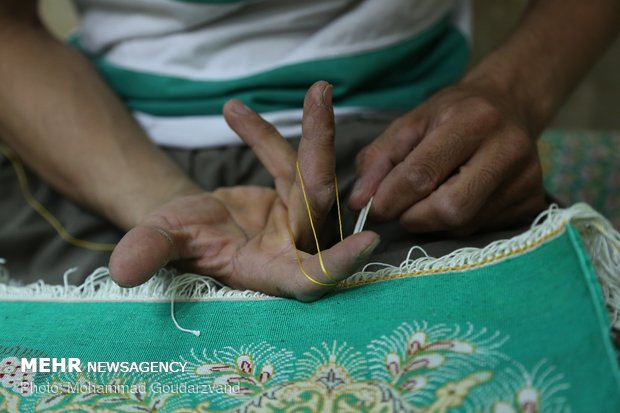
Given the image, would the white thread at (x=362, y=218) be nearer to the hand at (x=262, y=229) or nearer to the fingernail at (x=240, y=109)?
the hand at (x=262, y=229)

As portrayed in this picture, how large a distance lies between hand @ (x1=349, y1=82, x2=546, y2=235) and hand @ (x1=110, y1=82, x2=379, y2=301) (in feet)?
0.25

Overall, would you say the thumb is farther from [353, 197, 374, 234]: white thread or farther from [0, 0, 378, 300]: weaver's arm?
[353, 197, 374, 234]: white thread

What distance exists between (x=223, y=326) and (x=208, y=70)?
0.40m

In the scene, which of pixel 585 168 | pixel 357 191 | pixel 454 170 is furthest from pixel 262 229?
pixel 585 168

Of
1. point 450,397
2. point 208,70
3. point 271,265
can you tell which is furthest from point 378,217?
point 208,70

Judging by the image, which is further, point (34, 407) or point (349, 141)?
point (349, 141)

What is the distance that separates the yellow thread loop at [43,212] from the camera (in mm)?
799

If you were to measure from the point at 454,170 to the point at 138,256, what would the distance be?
0.34m

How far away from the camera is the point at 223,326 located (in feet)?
1.99

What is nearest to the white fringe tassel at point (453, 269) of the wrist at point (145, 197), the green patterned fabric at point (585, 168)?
the wrist at point (145, 197)

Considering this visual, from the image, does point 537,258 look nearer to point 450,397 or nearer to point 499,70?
point 450,397

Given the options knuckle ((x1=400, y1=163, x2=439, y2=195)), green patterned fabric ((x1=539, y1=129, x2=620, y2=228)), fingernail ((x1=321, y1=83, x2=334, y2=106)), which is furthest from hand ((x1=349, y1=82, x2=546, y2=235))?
green patterned fabric ((x1=539, y1=129, x2=620, y2=228))

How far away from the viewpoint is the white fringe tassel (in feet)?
1.96

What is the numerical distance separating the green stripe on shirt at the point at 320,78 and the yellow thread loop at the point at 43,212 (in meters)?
0.17
